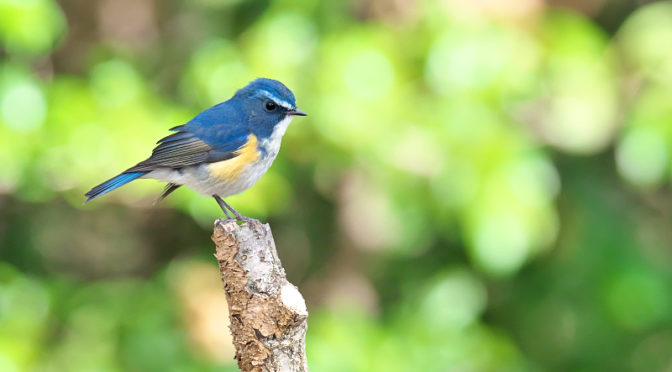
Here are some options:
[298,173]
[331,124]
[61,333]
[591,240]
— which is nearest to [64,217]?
[61,333]

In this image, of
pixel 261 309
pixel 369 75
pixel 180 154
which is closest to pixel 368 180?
pixel 369 75

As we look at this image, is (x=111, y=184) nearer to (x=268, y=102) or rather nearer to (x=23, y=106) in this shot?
(x=268, y=102)

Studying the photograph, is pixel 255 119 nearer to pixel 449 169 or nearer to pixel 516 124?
pixel 449 169

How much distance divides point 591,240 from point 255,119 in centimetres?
297

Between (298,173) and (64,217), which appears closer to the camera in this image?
(298,173)

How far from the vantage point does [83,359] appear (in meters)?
5.32

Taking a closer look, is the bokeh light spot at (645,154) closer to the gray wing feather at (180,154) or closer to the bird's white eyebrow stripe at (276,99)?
the bird's white eyebrow stripe at (276,99)

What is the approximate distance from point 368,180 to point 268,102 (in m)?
1.87

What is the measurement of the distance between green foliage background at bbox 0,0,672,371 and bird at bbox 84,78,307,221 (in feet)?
3.31

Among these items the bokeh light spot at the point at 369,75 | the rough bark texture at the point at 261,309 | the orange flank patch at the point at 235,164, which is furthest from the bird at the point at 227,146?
the bokeh light spot at the point at 369,75

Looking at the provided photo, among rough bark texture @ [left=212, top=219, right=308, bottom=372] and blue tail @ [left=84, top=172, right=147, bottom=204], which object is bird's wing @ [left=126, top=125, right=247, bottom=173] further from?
rough bark texture @ [left=212, top=219, right=308, bottom=372]

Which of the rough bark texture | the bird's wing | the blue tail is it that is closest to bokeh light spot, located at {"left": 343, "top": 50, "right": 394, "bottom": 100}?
the bird's wing

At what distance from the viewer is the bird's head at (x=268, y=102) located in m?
3.77

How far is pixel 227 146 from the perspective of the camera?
12.3 feet
